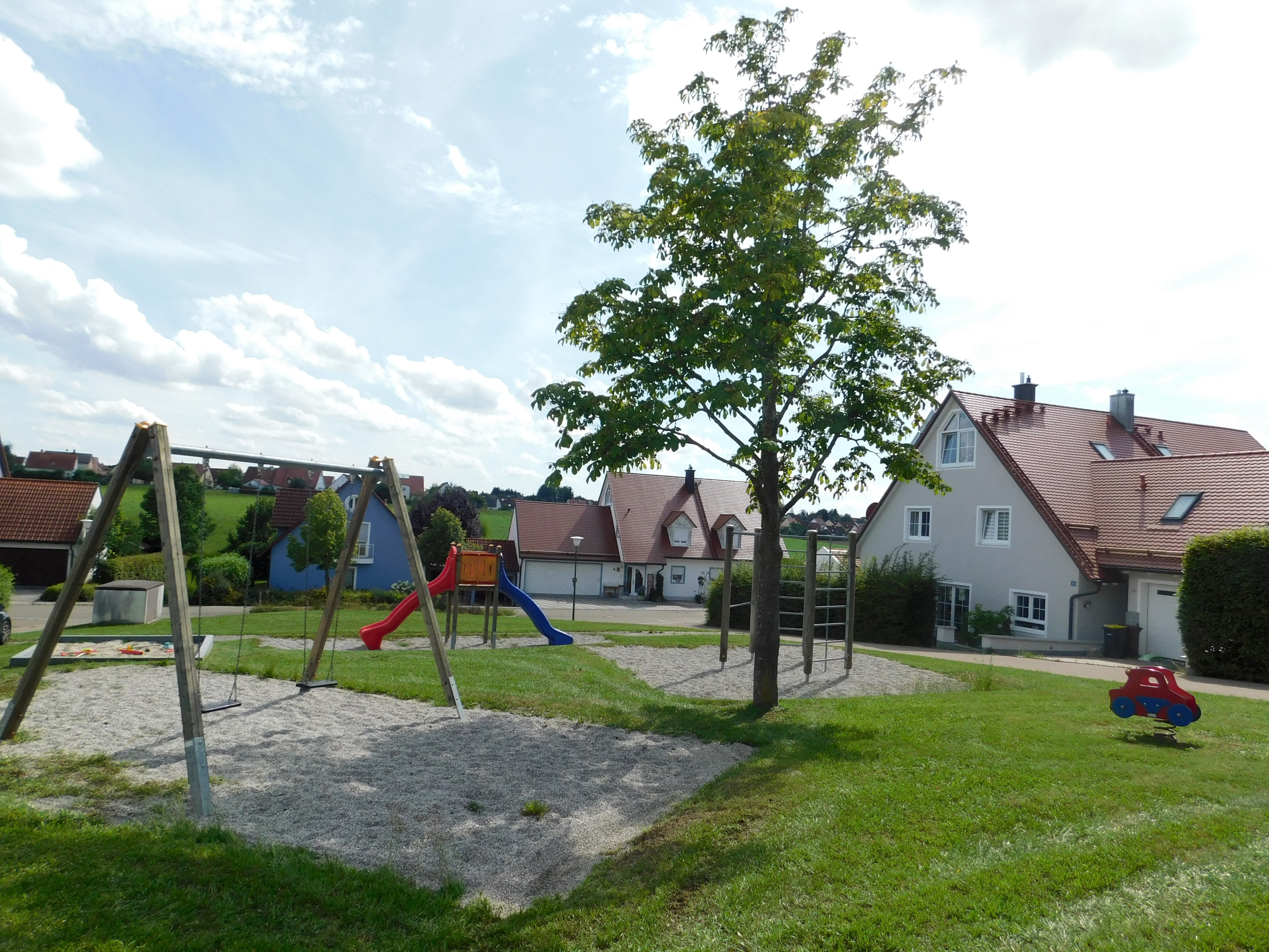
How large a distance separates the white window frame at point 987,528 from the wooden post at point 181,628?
25578 millimetres

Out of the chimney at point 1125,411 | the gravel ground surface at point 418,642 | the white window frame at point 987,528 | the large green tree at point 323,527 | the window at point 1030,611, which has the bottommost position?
the gravel ground surface at point 418,642

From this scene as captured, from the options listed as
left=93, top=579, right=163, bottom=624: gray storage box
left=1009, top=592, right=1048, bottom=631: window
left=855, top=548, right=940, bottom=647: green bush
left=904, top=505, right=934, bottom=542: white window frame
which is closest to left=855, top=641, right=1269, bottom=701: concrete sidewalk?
left=1009, top=592, right=1048, bottom=631: window

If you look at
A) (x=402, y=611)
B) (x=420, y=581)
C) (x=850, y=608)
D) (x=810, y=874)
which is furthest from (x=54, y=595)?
(x=810, y=874)

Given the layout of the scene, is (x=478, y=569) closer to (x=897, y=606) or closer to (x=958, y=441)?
(x=897, y=606)

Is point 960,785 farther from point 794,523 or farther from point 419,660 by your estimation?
point 794,523

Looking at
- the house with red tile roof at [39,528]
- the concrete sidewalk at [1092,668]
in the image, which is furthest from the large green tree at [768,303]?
the house with red tile roof at [39,528]

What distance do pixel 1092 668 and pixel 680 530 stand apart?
107ft

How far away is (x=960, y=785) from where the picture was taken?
695 centimetres

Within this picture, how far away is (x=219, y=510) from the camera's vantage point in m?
55.4

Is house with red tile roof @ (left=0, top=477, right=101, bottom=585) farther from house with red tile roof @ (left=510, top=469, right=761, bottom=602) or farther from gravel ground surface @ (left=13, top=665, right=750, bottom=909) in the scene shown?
gravel ground surface @ (left=13, top=665, right=750, bottom=909)

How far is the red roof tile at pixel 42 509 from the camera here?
126 ft

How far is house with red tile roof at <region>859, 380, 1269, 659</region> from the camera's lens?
2303cm

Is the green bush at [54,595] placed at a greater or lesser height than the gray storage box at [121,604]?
lesser

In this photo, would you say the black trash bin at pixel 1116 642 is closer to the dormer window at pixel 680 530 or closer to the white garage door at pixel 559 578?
the dormer window at pixel 680 530
